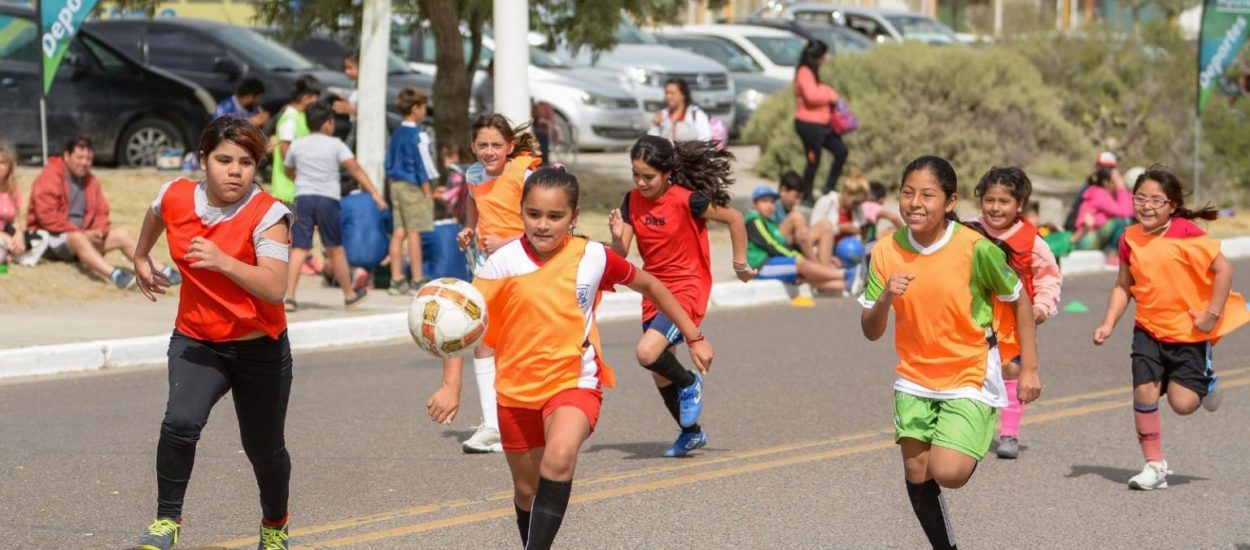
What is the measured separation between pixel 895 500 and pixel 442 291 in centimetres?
274

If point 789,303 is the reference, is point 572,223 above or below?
above

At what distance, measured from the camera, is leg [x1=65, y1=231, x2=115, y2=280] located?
48.8ft

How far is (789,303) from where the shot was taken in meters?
16.4

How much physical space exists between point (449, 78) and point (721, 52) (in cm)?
1238

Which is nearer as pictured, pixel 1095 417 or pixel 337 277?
pixel 1095 417

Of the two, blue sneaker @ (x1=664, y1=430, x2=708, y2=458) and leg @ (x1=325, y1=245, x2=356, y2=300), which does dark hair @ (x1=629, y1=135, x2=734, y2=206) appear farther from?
leg @ (x1=325, y1=245, x2=356, y2=300)

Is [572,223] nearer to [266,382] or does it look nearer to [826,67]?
[266,382]

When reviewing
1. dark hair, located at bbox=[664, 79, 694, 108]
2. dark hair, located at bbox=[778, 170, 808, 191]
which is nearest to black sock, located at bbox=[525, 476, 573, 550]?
dark hair, located at bbox=[778, 170, 808, 191]

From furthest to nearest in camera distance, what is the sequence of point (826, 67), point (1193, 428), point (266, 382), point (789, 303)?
point (826, 67) < point (789, 303) < point (1193, 428) < point (266, 382)

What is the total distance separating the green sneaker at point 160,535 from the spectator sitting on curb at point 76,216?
335 inches

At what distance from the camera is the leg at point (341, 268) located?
48.2 ft

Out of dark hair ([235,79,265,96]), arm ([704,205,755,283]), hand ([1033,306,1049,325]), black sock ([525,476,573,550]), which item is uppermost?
dark hair ([235,79,265,96])

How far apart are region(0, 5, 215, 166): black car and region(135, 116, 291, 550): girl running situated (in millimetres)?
13314

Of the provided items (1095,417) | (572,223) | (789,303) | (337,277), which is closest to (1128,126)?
(789,303)
